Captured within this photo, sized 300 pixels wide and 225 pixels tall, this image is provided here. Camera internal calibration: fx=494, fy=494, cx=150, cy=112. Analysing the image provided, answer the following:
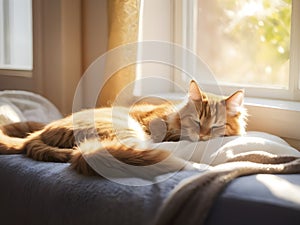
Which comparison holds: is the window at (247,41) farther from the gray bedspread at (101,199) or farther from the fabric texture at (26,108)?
the gray bedspread at (101,199)

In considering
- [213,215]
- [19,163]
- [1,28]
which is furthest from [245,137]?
[1,28]

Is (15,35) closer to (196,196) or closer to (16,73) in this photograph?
(16,73)

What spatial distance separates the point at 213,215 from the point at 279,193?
15 cm

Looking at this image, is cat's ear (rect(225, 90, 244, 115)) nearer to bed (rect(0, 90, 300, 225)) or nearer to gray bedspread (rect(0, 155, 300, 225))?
bed (rect(0, 90, 300, 225))

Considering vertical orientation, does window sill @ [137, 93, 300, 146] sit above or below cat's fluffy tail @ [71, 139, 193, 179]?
above

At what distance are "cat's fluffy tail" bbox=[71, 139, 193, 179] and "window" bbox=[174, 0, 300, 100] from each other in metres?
0.74

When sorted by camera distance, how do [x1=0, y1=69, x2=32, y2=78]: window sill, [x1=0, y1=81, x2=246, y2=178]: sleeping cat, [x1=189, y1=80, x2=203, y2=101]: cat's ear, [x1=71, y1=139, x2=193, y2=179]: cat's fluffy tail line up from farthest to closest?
[x1=0, y1=69, x2=32, y2=78]: window sill < [x1=189, y1=80, x2=203, y2=101]: cat's ear < [x1=0, y1=81, x2=246, y2=178]: sleeping cat < [x1=71, y1=139, x2=193, y2=179]: cat's fluffy tail

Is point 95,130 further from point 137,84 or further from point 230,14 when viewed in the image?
point 230,14

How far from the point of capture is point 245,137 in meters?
1.58

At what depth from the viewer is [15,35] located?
300 cm

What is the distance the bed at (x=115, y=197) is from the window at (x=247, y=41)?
38 cm

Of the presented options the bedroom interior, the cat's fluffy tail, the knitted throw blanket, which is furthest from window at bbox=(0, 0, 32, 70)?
the knitted throw blanket

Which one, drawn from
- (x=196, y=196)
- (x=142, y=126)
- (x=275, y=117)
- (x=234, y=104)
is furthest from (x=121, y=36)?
(x=196, y=196)

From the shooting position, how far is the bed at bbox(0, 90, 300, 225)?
3.49 ft
